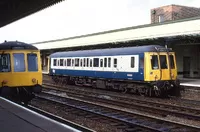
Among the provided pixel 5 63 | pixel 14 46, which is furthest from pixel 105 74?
pixel 5 63

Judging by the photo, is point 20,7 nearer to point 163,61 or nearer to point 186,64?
point 163,61

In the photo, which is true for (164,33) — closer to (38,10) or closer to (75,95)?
(75,95)

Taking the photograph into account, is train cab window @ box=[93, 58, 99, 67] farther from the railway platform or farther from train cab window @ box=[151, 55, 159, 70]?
the railway platform

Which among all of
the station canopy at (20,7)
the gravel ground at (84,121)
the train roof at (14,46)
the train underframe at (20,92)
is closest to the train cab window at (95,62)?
the station canopy at (20,7)

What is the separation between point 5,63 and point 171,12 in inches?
1159

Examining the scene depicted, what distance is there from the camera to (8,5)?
1733 centimetres

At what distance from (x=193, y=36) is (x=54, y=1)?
1199cm

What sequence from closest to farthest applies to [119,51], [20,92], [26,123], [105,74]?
1. [26,123]
2. [20,92]
3. [119,51]
4. [105,74]

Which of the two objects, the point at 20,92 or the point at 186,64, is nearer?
the point at 20,92

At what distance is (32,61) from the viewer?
51.2 ft

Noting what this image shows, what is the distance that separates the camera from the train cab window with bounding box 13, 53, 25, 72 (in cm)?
1527

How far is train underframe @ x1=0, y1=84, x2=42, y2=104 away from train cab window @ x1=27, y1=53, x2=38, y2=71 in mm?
783

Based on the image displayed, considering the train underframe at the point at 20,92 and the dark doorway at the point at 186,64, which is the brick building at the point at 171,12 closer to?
the dark doorway at the point at 186,64

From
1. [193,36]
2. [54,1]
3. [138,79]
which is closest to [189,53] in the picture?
[193,36]
